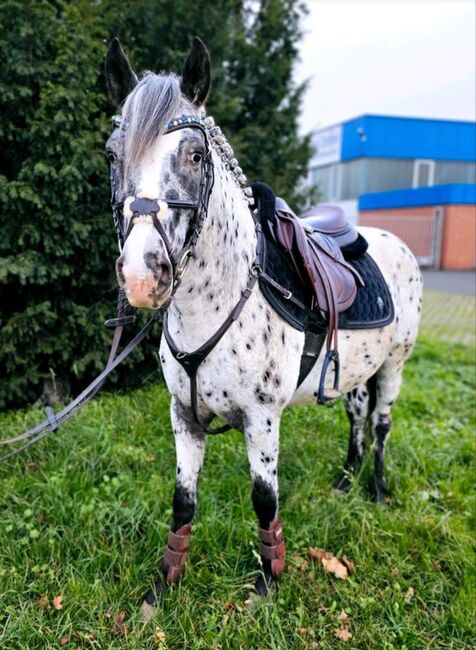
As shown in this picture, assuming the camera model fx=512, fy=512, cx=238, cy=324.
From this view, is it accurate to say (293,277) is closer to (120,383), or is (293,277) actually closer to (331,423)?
(331,423)

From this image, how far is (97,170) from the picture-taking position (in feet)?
12.3

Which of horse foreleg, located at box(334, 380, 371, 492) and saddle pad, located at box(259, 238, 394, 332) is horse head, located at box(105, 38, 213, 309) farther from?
horse foreleg, located at box(334, 380, 371, 492)

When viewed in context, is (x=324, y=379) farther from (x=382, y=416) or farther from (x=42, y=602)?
(x=42, y=602)

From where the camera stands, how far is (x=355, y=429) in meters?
3.26

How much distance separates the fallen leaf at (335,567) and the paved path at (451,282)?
11.7m

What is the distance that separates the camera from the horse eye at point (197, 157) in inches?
59.2

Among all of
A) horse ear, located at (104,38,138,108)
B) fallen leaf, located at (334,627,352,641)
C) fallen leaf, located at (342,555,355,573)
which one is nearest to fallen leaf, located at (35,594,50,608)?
fallen leaf, located at (334,627,352,641)

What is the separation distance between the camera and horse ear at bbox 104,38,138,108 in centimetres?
159

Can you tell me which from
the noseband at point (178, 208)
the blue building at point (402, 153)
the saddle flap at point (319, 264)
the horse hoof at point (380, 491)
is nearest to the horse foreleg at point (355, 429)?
the horse hoof at point (380, 491)

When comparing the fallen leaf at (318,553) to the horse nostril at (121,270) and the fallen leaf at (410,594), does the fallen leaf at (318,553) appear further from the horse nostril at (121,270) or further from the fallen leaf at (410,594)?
the horse nostril at (121,270)

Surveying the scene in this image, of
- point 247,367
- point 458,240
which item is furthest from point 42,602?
point 458,240

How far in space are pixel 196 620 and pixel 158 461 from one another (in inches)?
48.1

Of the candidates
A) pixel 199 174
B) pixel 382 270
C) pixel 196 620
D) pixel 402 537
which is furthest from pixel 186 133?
pixel 402 537

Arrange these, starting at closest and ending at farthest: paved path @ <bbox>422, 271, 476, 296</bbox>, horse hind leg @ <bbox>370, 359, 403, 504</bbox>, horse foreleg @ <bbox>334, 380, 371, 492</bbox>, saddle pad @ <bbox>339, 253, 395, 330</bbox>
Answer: saddle pad @ <bbox>339, 253, 395, 330</bbox>, horse hind leg @ <bbox>370, 359, 403, 504</bbox>, horse foreleg @ <bbox>334, 380, 371, 492</bbox>, paved path @ <bbox>422, 271, 476, 296</bbox>
